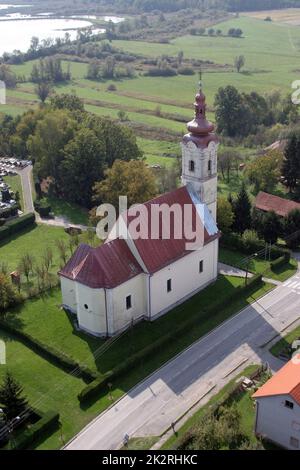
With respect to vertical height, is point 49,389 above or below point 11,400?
below

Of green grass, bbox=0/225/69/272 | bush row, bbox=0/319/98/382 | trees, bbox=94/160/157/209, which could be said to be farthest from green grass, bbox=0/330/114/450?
trees, bbox=94/160/157/209

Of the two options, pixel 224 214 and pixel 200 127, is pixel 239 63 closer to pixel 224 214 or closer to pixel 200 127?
pixel 224 214

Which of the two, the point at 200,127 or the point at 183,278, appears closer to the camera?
the point at 200,127

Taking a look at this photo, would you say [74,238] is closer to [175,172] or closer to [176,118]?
[175,172]

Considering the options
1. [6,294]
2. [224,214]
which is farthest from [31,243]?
[224,214]

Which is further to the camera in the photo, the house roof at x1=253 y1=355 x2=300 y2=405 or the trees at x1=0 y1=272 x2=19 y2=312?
the trees at x1=0 y1=272 x2=19 y2=312

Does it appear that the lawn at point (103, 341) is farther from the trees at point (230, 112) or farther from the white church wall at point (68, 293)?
the trees at point (230, 112)

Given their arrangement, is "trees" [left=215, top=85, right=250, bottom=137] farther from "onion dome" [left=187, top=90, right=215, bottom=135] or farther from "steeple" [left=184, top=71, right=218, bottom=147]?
"onion dome" [left=187, top=90, right=215, bottom=135]

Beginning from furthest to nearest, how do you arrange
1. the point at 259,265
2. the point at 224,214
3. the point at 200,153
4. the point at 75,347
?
the point at 224,214, the point at 259,265, the point at 200,153, the point at 75,347
